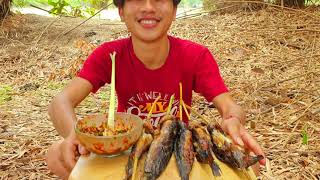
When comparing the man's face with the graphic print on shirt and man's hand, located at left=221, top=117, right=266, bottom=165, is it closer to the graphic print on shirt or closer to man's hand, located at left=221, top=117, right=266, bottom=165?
the graphic print on shirt

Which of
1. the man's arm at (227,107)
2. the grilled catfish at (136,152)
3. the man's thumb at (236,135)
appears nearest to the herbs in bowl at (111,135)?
the grilled catfish at (136,152)

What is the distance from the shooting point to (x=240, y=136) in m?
1.72

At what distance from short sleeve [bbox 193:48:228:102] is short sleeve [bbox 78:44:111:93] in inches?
21.1

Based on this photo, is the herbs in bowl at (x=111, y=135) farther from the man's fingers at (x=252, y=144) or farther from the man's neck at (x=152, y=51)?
the man's neck at (x=152, y=51)

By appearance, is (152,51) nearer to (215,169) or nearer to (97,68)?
(97,68)

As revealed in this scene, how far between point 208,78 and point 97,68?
0.65m

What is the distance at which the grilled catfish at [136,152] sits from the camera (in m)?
1.45

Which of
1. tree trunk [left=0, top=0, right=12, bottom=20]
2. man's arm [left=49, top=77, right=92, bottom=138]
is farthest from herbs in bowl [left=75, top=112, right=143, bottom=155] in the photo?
tree trunk [left=0, top=0, right=12, bottom=20]

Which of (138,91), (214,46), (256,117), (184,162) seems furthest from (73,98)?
(214,46)

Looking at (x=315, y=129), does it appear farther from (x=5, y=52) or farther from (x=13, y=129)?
(x=5, y=52)

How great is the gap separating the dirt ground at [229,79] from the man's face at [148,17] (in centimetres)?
99

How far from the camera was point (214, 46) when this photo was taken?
19.5ft

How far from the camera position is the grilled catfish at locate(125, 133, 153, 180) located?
1.45 m

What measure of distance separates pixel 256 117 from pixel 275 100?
1.37 feet
